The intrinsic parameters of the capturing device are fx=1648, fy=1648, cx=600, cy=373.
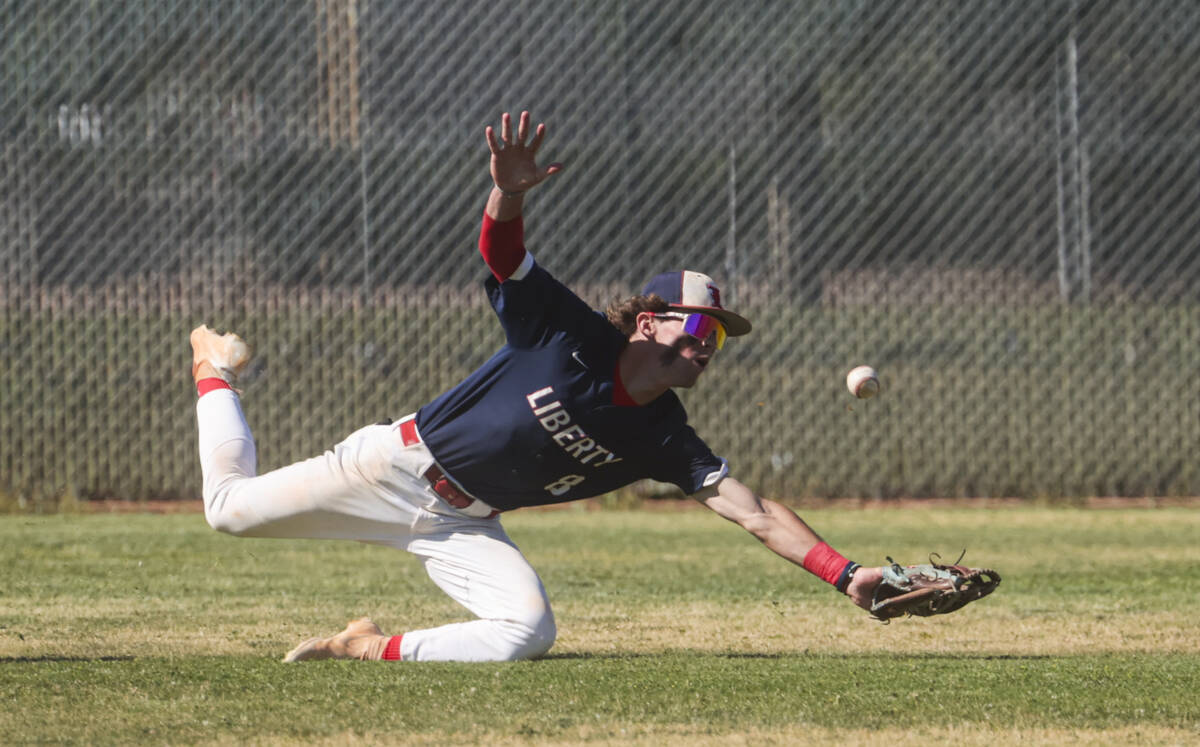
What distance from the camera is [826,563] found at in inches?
203

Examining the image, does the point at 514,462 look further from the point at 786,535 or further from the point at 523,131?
the point at 523,131

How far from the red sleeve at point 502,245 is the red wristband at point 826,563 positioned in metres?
1.31

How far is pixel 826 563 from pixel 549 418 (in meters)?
0.98

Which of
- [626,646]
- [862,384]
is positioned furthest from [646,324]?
[862,384]

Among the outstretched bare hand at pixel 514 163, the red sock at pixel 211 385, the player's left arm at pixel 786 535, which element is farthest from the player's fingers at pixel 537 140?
the red sock at pixel 211 385

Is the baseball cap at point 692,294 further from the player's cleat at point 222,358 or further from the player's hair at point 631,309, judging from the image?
the player's cleat at point 222,358

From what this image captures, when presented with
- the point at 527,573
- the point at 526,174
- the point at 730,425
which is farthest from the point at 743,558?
the point at 526,174

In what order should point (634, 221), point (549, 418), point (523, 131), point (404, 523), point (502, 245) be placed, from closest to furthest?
point (523, 131), point (502, 245), point (549, 418), point (404, 523), point (634, 221)

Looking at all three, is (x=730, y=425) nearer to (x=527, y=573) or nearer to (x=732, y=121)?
(x=732, y=121)

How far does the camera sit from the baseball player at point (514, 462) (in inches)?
201

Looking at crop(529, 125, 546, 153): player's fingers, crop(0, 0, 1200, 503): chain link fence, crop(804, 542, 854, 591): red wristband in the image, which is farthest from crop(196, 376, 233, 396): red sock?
crop(0, 0, 1200, 503): chain link fence

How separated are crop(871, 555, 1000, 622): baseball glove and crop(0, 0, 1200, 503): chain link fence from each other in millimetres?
6193

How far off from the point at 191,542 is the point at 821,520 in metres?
3.89

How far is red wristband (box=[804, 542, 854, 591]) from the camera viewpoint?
16.8ft
